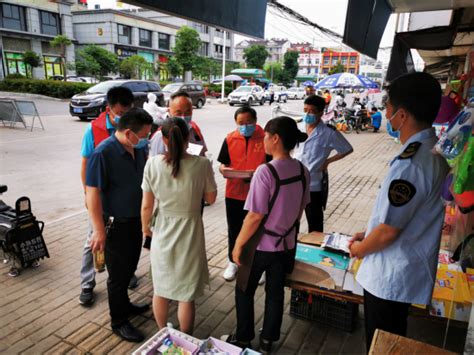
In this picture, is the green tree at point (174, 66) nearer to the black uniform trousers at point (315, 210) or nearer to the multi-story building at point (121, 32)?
the multi-story building at point (121, 32)

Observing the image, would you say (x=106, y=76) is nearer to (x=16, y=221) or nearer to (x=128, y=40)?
(x=128, y=40)

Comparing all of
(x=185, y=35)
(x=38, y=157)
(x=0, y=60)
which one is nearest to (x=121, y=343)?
(x=38, y=157)

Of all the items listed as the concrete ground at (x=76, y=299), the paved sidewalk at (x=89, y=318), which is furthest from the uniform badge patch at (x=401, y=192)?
the paved sidewalk at (x=89, y=318)

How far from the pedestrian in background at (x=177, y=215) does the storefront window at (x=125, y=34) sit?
4298 cm

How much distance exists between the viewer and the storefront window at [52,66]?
3456 cm

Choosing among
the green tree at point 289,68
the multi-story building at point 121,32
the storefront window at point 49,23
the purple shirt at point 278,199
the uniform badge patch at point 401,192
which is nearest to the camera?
the uniform badge patch at point 401,192

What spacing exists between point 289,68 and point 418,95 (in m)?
61.4

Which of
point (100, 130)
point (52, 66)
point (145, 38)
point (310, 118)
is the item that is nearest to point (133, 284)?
point (100, 130)

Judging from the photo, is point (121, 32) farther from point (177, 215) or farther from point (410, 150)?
point (410, 150)

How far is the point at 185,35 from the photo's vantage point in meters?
30.8

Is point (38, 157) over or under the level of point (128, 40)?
under

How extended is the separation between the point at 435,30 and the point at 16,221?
5.43 meters

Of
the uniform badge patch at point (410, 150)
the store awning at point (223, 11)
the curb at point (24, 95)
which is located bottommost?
the curb at point (24, 95)

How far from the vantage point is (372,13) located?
380cm
